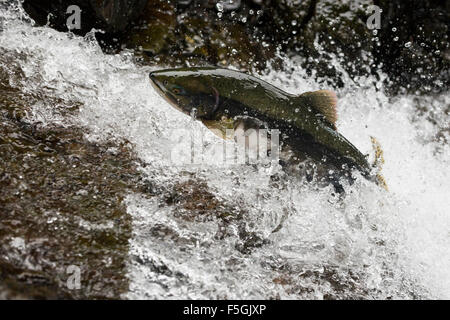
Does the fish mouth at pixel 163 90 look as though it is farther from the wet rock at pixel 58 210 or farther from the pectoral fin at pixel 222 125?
the wet rock at pixel 58 210

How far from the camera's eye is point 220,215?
3.10m

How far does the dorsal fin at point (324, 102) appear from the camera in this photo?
3.23 metres

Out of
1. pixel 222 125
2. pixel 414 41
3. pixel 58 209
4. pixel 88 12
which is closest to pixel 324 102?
pixel 222 125

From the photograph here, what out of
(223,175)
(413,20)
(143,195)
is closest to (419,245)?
(223,175)

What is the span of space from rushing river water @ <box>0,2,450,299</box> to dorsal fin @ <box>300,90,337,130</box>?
620mm

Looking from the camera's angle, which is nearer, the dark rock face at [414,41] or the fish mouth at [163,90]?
the fish mouth at [163,90]

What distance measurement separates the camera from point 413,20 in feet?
20.0

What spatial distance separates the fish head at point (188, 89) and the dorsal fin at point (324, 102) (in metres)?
0.74

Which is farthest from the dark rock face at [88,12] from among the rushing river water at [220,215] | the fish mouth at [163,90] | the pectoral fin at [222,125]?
the pectoral fin at [222,125]

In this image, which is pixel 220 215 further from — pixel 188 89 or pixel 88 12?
pixel 88 12

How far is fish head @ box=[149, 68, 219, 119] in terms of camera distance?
10.4ft

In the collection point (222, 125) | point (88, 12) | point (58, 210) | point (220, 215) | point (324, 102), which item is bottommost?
point (58, 210)

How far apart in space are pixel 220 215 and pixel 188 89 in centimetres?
99

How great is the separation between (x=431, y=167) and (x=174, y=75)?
4.15 metres
